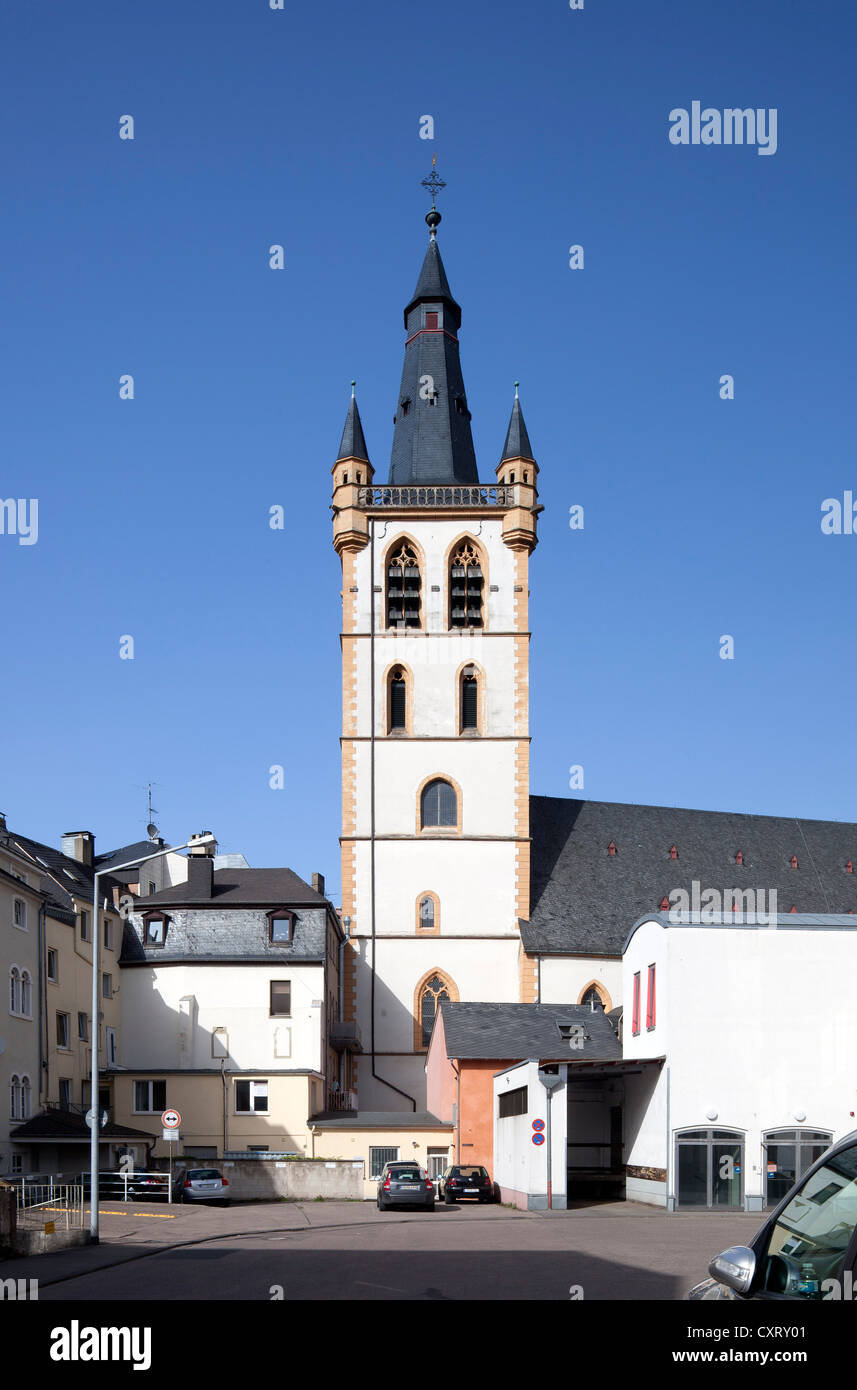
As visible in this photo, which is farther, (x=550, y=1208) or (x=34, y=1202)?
(x=550, y=1208)

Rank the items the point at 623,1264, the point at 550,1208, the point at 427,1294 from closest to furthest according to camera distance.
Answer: the point at 427,1294 < the point at 623,1264 < the point at 550,1208

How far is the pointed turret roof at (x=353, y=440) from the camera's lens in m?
61.3

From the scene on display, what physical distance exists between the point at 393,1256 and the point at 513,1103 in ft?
56.8

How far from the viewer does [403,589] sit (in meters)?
59.1

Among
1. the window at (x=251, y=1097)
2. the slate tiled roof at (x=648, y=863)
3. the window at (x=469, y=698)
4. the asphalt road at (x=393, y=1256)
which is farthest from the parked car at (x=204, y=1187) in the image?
the window at (x=469, y=698)

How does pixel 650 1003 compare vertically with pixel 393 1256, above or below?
above

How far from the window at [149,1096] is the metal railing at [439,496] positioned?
2393 cm

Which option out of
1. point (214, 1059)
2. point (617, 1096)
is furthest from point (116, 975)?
point (617, 1096)

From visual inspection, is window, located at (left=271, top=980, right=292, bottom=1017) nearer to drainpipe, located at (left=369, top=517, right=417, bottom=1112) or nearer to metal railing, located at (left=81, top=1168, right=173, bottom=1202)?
drainpipe, located at (left=369, top=517, right=417, bottom=1112)

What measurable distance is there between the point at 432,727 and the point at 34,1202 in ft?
103

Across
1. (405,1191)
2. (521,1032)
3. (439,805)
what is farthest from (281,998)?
(405,1191)

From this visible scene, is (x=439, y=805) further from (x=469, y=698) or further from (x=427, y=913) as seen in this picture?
(x=469, y=698)
